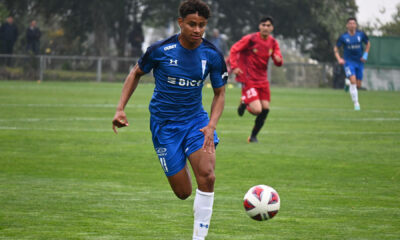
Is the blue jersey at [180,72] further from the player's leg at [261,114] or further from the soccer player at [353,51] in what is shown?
the soccer player at [353,51]

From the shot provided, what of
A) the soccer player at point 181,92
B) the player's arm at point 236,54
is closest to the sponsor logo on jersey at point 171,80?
the soccer player at point 181,92

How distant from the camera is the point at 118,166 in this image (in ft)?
37.6

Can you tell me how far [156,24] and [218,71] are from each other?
43.3 m

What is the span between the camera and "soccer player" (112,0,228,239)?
6.79 metres

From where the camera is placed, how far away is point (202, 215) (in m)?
6.41

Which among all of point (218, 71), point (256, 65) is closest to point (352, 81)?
point (256, 65)

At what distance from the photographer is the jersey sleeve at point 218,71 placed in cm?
697

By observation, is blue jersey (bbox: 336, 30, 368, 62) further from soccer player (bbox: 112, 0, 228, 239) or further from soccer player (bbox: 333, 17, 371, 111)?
soccer player (bbox: 112, 0, 228, 239)

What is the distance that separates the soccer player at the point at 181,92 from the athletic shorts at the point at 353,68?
56.6 feet

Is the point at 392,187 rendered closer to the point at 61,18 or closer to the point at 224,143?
the point at 224,143

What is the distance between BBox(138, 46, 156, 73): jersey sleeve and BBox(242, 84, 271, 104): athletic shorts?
27.3 ft

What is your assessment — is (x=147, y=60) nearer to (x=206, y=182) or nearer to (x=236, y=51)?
(x=206, y=182)

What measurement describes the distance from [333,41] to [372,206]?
38458 mm

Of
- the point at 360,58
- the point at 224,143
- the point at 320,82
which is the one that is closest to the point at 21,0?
the point at 320,82
